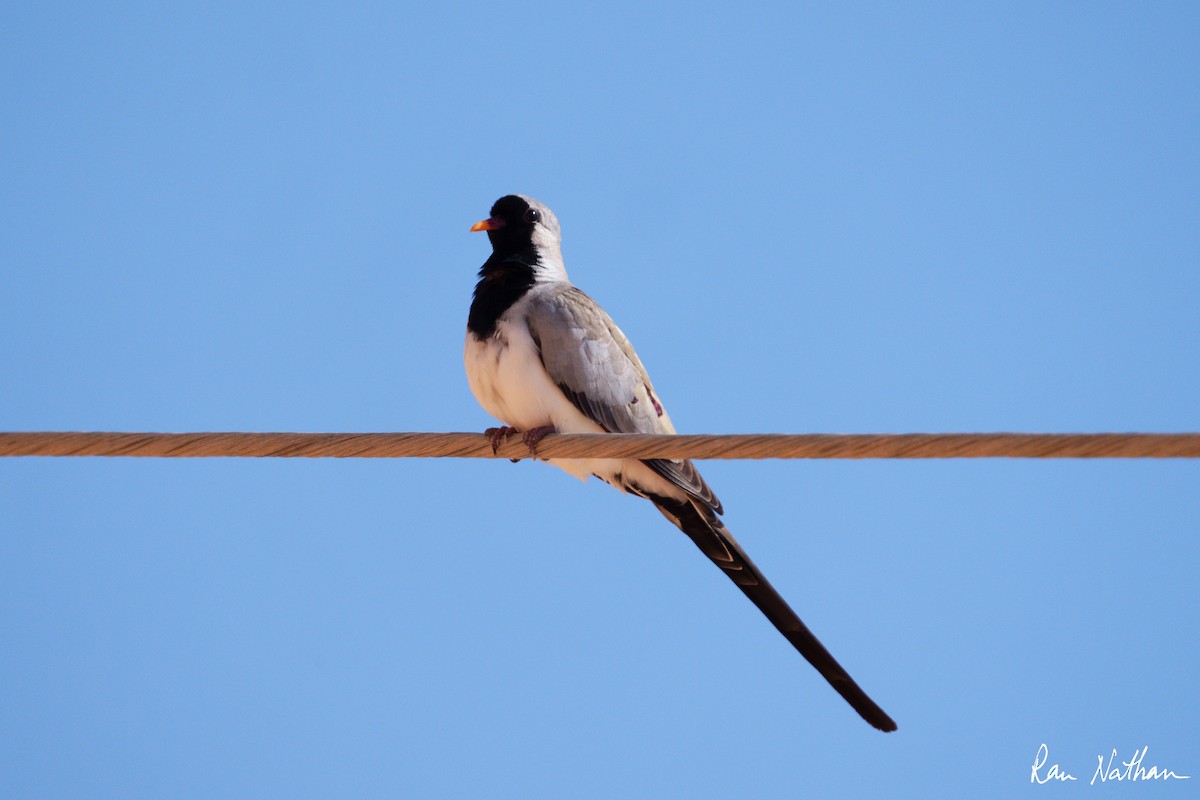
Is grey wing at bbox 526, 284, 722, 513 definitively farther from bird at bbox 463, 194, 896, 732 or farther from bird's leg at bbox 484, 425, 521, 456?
bird's leg at bbox 484, 425, 521, 456

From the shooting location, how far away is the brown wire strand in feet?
10.1

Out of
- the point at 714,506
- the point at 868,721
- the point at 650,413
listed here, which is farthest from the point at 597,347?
the point at 868,721

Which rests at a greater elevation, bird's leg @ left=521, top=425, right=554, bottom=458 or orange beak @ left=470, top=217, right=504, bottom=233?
orange beak @ left=470, top=217, right=504, bottom=233

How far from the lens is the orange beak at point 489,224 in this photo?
19.1 feet

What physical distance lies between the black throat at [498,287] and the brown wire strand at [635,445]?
1.10 metres

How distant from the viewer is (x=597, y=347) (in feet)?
17.4

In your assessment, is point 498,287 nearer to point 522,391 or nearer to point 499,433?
point 522,391

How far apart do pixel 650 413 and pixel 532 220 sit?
42.1 inches

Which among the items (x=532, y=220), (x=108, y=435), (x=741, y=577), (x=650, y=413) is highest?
(x=532, y=220)

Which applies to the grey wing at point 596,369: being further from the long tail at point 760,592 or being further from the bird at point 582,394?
the long tail at point 760,592

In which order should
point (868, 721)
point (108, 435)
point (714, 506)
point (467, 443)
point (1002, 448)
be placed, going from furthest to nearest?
point (714, 506), point (868, 721), point (467, 443), point (108, 435), point (1002, 448)

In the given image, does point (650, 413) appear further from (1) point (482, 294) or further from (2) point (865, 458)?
(2) point (865, 458)

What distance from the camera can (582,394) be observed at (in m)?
5.23

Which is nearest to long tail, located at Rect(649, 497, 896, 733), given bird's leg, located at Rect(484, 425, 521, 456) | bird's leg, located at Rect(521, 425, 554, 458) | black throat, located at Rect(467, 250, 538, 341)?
bird's leg, located at Rect(521, 425, 554, 458)
